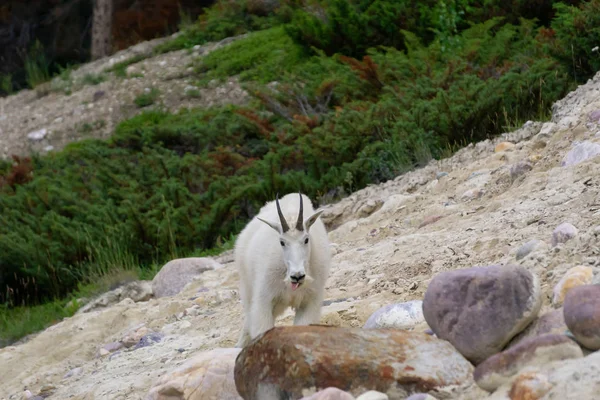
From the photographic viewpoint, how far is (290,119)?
1496cm

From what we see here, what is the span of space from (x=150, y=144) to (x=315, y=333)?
11.5m

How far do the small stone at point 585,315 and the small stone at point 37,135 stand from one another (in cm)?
1773

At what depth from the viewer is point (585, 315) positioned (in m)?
3.96

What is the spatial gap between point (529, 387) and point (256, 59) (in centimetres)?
1722

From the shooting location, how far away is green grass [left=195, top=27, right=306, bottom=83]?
19.3m

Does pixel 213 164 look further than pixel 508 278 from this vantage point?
Yes

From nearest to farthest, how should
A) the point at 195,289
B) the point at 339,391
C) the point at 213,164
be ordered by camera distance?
the point at 339,391 → the point at 195,289 → the point at 213,164

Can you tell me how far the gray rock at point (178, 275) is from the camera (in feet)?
30.8

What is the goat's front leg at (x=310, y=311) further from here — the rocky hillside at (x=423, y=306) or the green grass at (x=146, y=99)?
the green grass at (x=146, y=99)

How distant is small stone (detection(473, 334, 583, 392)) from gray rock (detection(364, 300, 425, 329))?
1.19 meters

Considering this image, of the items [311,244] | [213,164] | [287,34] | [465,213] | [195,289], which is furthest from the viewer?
A: [287,34]

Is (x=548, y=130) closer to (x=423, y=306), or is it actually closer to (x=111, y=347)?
(x=111, y=347)

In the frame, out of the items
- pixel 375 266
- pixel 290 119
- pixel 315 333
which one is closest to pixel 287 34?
pixel 290 119

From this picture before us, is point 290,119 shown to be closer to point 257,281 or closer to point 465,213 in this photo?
point 465,213
